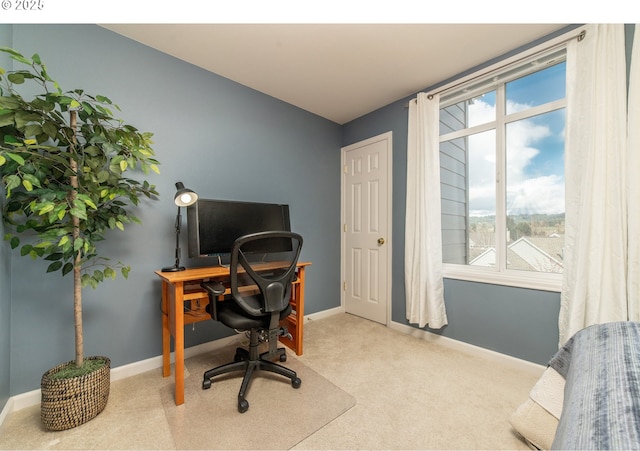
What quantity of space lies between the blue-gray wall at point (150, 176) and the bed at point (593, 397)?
2.17 metres

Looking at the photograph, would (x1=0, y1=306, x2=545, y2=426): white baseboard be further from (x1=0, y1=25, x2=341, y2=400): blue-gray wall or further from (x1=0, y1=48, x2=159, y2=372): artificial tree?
(x1=0, y1=48, x2=159, y2=372): artificial tree

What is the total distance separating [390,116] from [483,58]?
3.15 feet

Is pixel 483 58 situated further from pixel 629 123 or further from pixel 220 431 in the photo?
pixel 220 431

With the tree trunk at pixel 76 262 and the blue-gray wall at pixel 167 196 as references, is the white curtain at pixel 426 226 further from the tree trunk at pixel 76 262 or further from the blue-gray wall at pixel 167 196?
the tree trunk at pixel 76 262

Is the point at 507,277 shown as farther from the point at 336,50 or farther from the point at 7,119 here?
the point at 7,119

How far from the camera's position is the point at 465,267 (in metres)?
2.36

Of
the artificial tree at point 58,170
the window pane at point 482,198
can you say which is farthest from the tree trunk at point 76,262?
the window pane at point 482,198

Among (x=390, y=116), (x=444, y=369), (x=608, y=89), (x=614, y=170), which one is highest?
(x=390, y=116)

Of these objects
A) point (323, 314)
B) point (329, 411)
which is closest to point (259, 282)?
point (329, 411)

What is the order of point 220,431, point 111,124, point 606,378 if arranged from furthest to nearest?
1. point 111,124
2. point 220,431
3. point 606,378

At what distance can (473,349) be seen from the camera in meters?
2.19

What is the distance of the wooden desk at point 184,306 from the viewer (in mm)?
1518

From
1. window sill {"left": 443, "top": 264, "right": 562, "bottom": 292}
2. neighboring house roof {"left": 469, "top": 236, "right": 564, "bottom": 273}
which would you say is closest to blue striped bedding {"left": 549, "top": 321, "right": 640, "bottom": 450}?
window sill {"left": 443, "top": 264, "right": 562, "bottom": 292}
